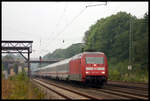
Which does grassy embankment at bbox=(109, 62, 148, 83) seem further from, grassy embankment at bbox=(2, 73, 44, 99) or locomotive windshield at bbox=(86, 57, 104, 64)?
grassy embankment at bbox=(2, 73, 44, 99)

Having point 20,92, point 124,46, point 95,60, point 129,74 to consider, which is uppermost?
point 124,46

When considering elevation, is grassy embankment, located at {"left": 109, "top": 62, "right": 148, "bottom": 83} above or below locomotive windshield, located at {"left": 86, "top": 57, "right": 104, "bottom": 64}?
below

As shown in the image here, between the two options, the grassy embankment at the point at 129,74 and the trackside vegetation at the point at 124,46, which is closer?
the grassy embankment at the point at 129,74

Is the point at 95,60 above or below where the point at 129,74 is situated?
above

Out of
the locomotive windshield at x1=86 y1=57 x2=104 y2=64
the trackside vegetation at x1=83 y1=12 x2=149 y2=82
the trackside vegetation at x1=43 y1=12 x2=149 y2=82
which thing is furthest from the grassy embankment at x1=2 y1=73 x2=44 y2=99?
the trackside vegetation at x1=83 y1=12 x2=149 y2=82

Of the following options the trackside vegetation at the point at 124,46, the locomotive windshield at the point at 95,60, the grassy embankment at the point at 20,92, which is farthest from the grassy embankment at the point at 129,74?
the grassy embankment at the point at 20,92

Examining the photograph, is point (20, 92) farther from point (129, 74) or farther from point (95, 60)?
point (129, 74)

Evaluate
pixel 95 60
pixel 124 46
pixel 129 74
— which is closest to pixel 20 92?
pixel 95 60

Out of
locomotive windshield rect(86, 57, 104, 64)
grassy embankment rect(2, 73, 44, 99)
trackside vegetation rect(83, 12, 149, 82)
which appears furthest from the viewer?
trackside vegetation rect(83, 12, 149, 82)

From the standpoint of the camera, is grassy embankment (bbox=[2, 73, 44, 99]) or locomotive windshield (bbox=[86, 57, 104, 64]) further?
locomotive windshield (bbox=[86, 57, 104, 64])

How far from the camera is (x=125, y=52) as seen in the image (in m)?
57.5

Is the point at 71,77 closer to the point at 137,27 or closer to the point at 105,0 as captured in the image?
the point at 105,0

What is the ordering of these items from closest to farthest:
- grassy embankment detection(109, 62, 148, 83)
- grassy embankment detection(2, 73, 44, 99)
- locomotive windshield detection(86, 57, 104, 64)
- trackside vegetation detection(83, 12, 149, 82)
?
grassy embankment detection(2, 73, 44, 99), locomotive windshield detection(86, 57, 104, 64), grassy embankment detection(109, 62, 148, 83), trackside vegetation detection(83, 12, 149, 82)

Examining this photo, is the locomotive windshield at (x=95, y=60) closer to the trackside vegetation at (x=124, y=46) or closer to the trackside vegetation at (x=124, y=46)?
the trackside vegetation at (x=124, y=46)
